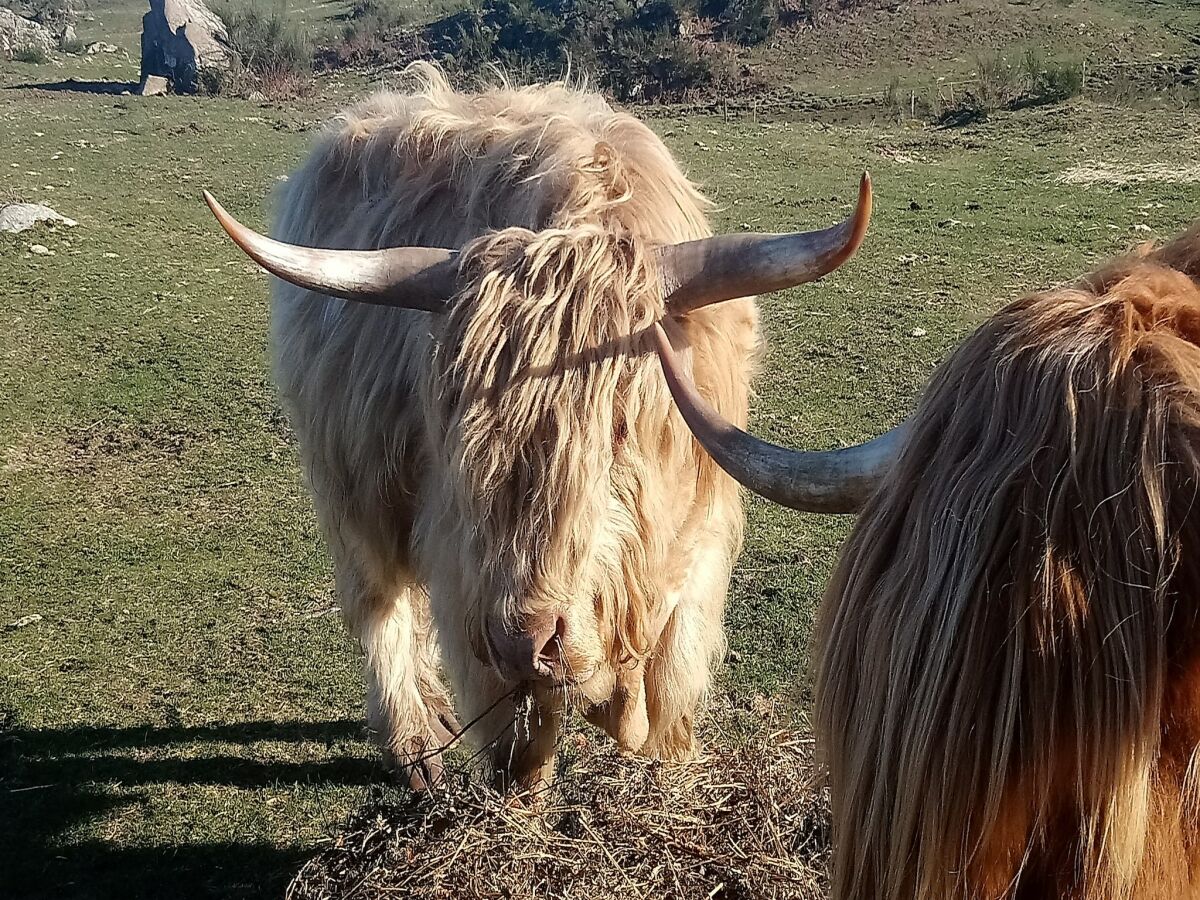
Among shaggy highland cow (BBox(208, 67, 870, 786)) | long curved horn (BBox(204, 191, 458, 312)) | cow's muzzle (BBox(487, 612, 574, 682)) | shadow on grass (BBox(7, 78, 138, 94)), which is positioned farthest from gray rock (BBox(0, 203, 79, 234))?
shadow on grass (BBox(7, 78, 138, 94))

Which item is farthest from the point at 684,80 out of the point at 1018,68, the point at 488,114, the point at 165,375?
the point at 488,114

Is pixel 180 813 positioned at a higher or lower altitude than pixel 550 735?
lower

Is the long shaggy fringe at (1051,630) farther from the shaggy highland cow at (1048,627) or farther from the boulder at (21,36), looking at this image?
the boulder at (21,36)

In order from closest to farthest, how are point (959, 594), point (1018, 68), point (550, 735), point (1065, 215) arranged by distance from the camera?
point (959, 594) → point (550, 735) → point (1065, 215) → point (1018, 68)

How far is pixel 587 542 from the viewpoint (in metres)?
2.51

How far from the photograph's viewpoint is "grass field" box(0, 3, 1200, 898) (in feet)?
13.4

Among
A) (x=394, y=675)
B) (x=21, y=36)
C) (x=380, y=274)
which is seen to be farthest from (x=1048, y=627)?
(x=21, y=36)

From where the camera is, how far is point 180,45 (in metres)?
25.7

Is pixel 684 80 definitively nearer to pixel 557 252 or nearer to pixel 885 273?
pixel 885 273

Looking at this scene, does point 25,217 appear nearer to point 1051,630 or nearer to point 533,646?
point 533,646

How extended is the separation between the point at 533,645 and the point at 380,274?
42.3 inches

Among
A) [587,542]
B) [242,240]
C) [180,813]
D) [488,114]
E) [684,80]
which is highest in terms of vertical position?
[684,80]

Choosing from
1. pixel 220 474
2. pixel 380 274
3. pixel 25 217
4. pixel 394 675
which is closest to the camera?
pixel 380 274

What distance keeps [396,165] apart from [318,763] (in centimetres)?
259
